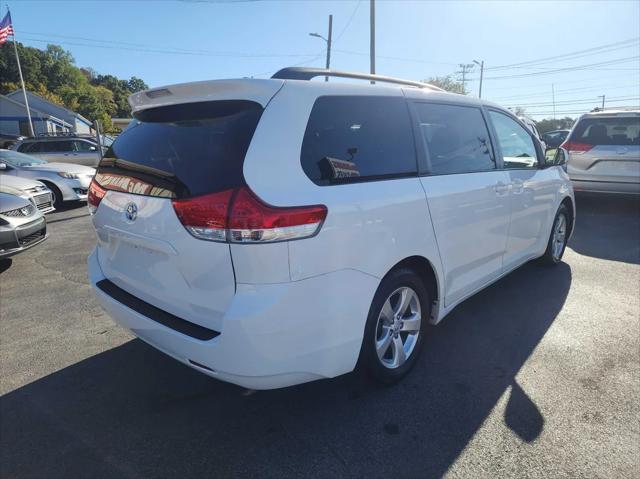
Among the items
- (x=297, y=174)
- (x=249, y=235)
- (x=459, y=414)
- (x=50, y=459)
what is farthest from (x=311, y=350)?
(x=50, y=459)

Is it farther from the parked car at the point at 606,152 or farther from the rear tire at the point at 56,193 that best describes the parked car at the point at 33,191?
the parked car at the point at 606,152

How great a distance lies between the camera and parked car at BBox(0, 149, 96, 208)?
9305 mm

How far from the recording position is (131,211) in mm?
2283

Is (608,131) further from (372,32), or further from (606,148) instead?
(372,32)

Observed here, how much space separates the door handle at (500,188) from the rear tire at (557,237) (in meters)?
1.57

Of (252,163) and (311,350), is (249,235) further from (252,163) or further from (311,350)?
(311,350)

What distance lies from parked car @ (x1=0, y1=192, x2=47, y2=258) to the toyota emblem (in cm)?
335

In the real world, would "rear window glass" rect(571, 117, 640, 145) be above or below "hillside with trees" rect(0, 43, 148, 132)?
below

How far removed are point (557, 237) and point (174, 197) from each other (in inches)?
A: 180

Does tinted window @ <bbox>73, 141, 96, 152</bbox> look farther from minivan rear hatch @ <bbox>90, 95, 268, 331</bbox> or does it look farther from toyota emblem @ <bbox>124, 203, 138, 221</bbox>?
toyota emblem @ <bbox>124, 203, 138, 221</bbox>

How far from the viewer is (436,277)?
2.83 metres

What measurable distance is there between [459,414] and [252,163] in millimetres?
1861

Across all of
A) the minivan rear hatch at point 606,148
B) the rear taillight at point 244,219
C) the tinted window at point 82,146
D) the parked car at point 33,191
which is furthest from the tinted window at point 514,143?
the tinted window at point 82,146

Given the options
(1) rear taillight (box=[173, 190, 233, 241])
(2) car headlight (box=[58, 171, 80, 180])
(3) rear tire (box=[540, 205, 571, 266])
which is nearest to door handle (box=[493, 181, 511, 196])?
(3) rear tire (box=[540, 205, 571, 266])
